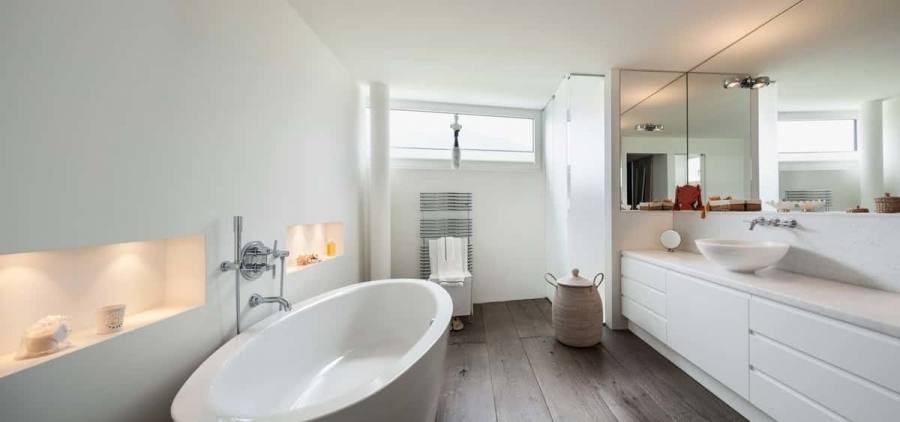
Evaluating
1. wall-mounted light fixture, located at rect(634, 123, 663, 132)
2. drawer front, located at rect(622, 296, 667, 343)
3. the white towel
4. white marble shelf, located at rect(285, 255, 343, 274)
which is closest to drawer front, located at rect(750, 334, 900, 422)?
drawer front, located at rect(622, 296, 667, 343)

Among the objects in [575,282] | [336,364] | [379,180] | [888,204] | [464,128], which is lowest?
[336,364]

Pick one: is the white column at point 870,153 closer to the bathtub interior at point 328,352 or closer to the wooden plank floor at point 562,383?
the wooden plank floor at point 562,383

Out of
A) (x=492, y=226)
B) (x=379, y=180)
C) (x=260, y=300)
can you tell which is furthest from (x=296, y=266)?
(x=492, y=226)

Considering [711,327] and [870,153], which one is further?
[711,327]

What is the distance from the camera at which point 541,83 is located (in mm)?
2850

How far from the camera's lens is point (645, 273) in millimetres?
2238

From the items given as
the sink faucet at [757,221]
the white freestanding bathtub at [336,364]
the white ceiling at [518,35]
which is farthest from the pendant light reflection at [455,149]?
the sink faucet at [757,221]

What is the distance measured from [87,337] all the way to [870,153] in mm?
3378

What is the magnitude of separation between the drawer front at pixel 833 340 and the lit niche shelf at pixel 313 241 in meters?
2.65

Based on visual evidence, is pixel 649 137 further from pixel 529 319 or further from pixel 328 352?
pixel 328 352

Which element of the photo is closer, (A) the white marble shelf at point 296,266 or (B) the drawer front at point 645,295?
(A) the white marble shelf at point 296,266

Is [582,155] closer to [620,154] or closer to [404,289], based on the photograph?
[620,154]

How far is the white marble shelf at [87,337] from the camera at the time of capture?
0.72m

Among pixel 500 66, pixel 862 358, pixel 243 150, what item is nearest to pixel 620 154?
pixel 500 66
